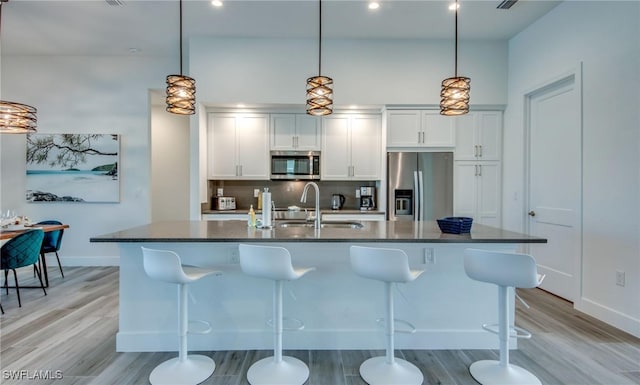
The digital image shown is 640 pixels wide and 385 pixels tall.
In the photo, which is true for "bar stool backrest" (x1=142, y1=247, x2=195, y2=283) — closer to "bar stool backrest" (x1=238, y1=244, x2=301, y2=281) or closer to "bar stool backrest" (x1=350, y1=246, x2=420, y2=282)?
A: "bar stool backrest" (x1=238, y1=244, x2=301, y2=281)

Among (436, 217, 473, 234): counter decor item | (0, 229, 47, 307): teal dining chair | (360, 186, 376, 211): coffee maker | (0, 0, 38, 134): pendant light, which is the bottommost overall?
(0, 229, 47, 307): teal dining chair

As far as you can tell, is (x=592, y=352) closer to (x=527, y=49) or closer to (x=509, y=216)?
(x=509, y=216)

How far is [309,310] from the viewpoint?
242 cm

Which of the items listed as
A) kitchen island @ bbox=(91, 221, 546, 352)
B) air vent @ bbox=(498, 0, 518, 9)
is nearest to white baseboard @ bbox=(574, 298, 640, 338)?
kitchen island @ bbox=(91, 221, 546, 352)

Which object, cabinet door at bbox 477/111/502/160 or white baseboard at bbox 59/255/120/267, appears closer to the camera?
cabinet door at bbox 477/111/502/160

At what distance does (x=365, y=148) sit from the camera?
4629 mm

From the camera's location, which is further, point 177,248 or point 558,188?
point 558,188

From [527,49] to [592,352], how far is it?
134 inches

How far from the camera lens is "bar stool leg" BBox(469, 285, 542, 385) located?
6.45ft

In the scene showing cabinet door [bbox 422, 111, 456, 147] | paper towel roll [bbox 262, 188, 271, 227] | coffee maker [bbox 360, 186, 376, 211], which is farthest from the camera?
coffee maker [bbox 360, 186, 376, 211]

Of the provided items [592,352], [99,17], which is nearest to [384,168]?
[592,352]

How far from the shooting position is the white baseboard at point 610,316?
2.63 m

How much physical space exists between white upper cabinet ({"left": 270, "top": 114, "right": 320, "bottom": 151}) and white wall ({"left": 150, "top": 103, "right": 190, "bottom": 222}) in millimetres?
2284

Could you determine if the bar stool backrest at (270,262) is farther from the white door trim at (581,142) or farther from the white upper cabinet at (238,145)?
the white door trim at (581,142)
